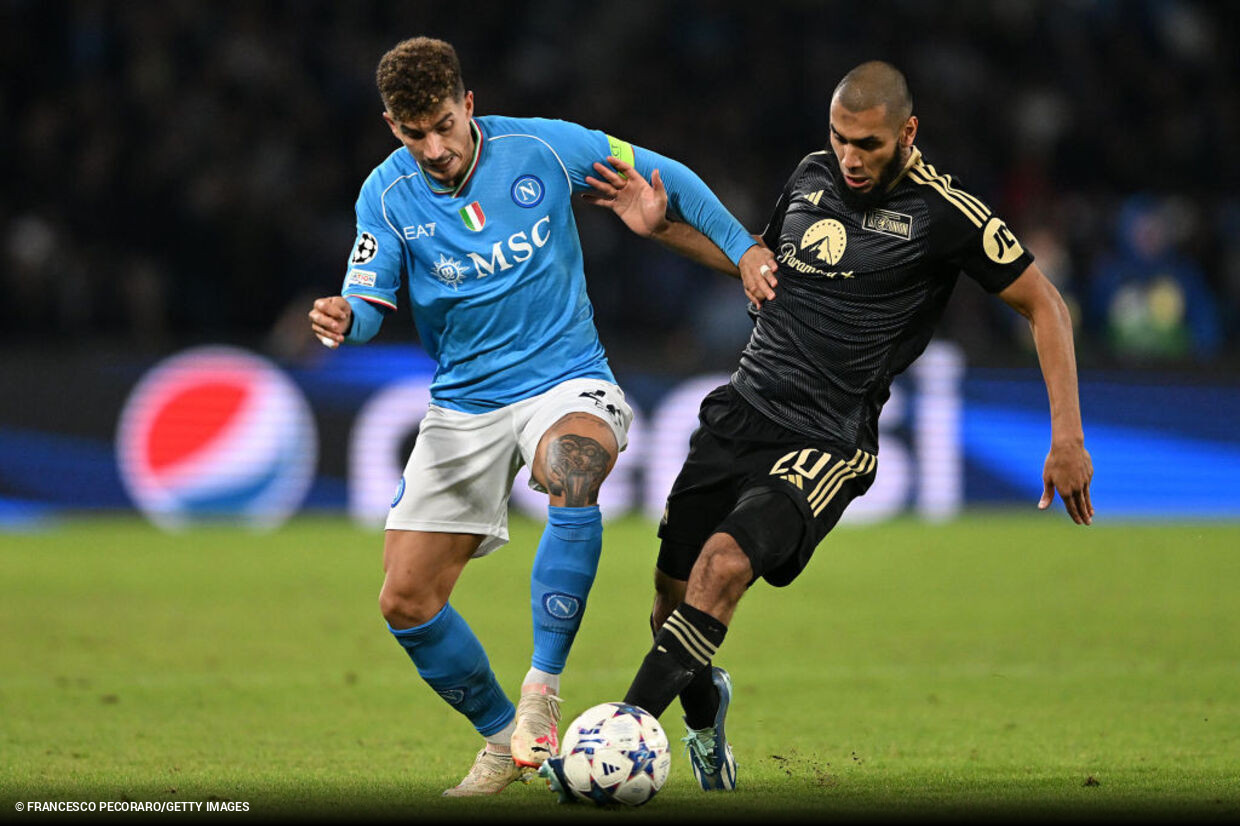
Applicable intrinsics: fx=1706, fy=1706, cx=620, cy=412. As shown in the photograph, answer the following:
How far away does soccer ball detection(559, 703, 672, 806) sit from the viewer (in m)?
4.68

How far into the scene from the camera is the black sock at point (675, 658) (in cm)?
488

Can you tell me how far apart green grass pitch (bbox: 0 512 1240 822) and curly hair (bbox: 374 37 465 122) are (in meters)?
2.10

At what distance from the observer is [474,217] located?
219 inches

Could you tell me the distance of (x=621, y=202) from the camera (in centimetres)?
577

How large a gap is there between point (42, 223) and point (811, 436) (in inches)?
425

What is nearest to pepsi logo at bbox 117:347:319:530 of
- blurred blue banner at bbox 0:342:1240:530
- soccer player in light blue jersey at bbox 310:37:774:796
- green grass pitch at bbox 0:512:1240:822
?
blurred blue banner at bbox 0:342:1240:530

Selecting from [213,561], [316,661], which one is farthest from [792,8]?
[316,661]

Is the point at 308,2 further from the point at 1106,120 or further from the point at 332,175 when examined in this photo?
the point at 1106,120

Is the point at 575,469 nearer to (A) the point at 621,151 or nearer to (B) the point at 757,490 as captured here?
(B) the point at 757,490

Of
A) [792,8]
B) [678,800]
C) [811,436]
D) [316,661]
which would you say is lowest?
[316,661]

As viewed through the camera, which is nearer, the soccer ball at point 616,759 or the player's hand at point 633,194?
the soccer ball at point 616,759

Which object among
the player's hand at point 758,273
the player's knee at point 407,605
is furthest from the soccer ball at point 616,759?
the player's hand at point 758,273

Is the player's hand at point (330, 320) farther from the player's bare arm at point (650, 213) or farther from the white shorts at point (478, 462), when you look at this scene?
the player's bare arm at point (650, 213)

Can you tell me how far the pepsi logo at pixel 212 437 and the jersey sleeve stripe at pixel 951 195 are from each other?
9017 millimetres
